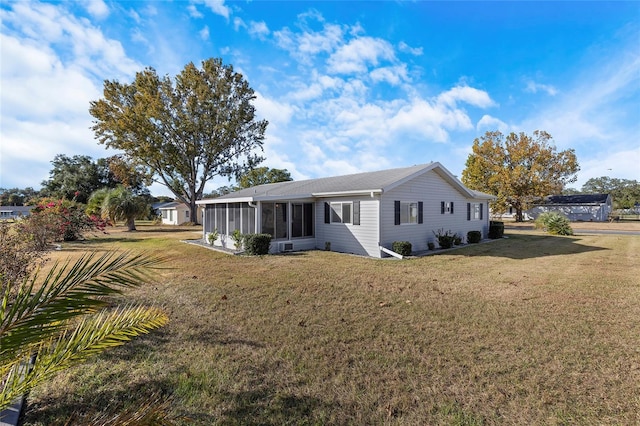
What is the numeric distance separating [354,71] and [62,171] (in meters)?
49.4

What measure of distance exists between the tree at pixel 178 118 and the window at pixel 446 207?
916 inches

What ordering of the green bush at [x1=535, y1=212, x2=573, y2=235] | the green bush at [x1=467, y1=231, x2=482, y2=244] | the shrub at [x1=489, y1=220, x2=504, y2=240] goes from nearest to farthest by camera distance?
the green bush at [x1=467, y1=231, x2=482, y2=244] → the shrub at [x1=489, y1=220, x2=504, y2=240] → the green bush at [x1=535, y1=212, x2=573, y2=235]

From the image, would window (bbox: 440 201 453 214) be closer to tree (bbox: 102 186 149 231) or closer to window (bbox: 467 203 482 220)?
window (bbox: 467 203 482 220)

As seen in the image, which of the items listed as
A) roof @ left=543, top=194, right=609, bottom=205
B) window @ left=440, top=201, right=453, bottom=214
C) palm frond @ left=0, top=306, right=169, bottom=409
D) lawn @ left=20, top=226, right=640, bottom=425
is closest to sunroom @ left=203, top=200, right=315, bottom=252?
lawn @ left=20, top=226, right=640, bottom=425

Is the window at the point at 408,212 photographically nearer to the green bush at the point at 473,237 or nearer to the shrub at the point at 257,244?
the green bush at the point at 473,237

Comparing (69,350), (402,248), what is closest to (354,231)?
(402,248)

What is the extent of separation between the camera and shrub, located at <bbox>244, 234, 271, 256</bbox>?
11906 millimetres

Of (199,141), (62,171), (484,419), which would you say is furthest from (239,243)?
(62,171)

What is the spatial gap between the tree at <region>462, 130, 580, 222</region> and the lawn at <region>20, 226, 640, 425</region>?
29.8m

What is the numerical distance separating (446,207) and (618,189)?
245 ft

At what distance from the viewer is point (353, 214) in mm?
12547

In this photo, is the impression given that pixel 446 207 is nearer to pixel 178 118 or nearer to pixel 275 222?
pixel 275 222

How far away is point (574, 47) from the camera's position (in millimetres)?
13219

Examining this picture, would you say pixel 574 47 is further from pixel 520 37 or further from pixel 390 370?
pixel 390 370
